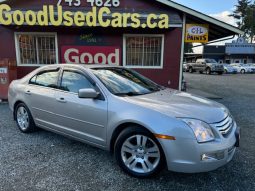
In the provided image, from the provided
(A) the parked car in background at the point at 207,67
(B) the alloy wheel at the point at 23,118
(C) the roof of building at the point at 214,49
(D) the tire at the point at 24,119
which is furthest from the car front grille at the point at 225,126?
(C) the roof of building at the point at 214,49

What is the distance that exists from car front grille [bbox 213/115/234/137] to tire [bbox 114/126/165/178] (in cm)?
80

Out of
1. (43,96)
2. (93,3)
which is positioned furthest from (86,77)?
(93,3)

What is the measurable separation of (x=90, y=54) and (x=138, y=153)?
255 inches

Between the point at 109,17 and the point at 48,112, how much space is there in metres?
4.74

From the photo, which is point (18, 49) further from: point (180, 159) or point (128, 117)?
point (180, 159)

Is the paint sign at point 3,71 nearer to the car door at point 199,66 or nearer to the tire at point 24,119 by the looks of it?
the tire at point 24,119

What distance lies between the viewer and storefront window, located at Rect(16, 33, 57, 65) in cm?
877

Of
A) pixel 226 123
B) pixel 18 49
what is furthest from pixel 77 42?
pixel 226 123

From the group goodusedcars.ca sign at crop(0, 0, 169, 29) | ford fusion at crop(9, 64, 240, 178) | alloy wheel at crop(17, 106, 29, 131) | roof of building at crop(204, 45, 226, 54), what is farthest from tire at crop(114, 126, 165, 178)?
roof of building at crop(204, 45, 226, 54)

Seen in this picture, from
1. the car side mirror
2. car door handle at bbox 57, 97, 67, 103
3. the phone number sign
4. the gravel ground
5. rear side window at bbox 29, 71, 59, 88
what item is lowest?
the gravel ground

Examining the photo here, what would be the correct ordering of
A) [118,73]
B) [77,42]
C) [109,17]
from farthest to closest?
[77,42]
[109,17]
[118,73]

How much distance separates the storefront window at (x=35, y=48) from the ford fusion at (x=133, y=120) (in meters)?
5.00

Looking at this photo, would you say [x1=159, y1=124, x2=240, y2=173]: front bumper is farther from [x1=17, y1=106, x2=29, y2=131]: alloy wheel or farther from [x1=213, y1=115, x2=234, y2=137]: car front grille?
[x1=17, y1=106, x2=29, y2=131]: alloy wheel

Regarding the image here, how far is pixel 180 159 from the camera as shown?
2646 mm
